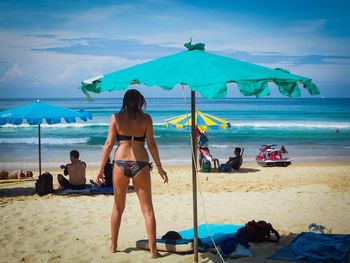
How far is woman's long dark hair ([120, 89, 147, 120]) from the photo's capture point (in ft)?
14.6

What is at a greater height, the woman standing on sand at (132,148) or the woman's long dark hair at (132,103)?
the woman's long dark hair at (132,103)

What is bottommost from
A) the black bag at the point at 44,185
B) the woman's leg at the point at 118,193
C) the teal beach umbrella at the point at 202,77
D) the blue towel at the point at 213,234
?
the blue towel at the point at 213,234

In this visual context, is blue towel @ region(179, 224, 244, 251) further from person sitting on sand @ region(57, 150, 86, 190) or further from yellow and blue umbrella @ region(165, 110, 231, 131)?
yellow and blue umbrella @ region(165, 110, 231, 131)

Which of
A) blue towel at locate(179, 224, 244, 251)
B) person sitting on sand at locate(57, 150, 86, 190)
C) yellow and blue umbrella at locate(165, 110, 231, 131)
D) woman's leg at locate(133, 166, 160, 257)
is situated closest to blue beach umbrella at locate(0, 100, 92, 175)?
person sitting on sand at locate(57, 150, 86, 190)

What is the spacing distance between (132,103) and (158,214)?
121 inches

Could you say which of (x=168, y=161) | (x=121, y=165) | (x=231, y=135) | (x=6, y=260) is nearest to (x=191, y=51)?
(x=121, y=165)

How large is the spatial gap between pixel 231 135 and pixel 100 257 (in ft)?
79.1

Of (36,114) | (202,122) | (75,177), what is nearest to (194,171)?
(75,177)

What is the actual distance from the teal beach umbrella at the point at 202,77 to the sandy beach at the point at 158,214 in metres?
1.88

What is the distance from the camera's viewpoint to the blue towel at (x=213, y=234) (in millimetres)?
5120

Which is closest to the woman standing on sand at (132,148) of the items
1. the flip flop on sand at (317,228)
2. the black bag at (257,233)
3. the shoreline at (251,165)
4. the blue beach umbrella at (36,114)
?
the black bag at (257,233)

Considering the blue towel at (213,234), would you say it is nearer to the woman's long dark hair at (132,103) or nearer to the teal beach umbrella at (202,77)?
the teal beach umbrella at (202,77)

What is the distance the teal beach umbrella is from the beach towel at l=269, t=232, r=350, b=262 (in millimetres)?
1541

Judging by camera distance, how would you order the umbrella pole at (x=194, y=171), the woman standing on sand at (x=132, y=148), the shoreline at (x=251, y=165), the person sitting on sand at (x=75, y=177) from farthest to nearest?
1. the shoreline at (x=251, y=165)
2. the person sitting on sand at (x=75, y=177)
3. the woman standing on sand at (x=132, y=148)
4. the umbrella pole at (x=194, y=171)
